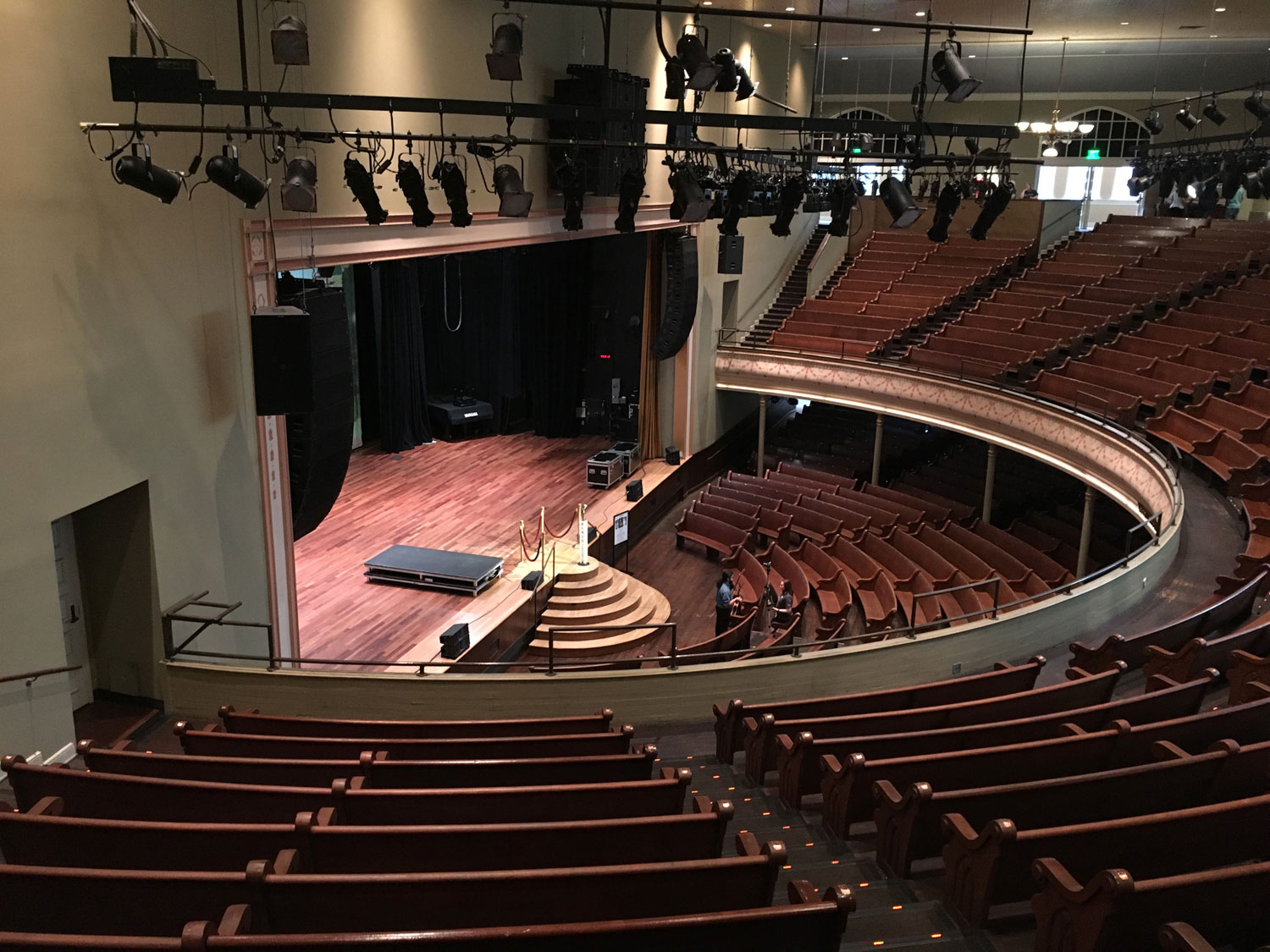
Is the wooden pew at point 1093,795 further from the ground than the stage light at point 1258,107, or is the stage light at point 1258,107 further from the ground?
the stage light at point 1258,107

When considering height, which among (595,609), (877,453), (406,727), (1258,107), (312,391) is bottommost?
(595,609)

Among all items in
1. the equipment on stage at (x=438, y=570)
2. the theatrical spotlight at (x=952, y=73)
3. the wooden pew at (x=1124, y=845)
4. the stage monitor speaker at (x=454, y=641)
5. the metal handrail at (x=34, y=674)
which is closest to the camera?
the wooden pew at (x=1124, y=845)

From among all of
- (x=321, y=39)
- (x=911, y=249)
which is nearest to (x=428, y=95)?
(x=321, y=39)

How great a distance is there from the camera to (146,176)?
4.57m

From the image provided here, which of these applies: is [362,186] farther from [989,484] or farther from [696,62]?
[989,484]

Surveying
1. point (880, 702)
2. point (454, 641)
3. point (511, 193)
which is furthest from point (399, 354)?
point (880, 702)

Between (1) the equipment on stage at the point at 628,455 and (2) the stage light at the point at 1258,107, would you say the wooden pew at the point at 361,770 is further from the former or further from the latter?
(1) the equipment on stage at the point at 628,455

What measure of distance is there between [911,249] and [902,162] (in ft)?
33.0

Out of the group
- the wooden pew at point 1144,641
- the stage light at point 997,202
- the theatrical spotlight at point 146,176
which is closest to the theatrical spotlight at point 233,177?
the theatrical spotlight at point 146,176

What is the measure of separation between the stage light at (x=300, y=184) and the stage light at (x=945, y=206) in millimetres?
4394

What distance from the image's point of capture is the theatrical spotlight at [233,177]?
189 inches

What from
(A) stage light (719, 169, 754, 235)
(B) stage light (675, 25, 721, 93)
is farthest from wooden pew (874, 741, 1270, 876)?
(A) stage light (719, 169, 754, 235)

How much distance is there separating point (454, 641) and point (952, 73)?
529cm

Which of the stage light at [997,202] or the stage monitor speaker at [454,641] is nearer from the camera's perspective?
the stage light at [997,202]
